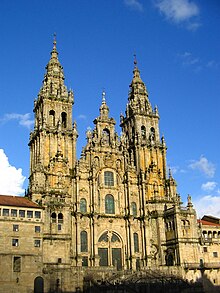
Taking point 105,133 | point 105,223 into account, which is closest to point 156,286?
point 105,223

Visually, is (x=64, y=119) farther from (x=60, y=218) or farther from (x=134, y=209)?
(x=60, y=218)

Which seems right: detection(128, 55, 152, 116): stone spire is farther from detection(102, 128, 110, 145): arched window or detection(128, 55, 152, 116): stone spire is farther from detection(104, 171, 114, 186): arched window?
detection(104, 171, 114, 186): arched window

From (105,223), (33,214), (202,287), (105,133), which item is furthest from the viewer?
(105,133)

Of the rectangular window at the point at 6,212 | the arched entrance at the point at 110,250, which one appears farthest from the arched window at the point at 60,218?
the arched entrance at the point at 110,250

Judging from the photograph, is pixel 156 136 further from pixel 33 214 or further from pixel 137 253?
pixel 33 214

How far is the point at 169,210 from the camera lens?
247 feet

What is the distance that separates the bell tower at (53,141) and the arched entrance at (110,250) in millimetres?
9720

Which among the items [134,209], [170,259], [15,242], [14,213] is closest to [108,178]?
[134,209]

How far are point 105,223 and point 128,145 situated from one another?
17.9 metres

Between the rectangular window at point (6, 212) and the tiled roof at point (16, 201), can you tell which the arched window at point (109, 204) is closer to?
the tiled roof at point (16, 201)

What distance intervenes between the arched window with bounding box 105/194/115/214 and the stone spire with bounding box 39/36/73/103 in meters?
19.3

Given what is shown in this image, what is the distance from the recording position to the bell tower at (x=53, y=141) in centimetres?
6938

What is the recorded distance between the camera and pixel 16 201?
61.9 m

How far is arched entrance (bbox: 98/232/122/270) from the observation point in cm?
7106
